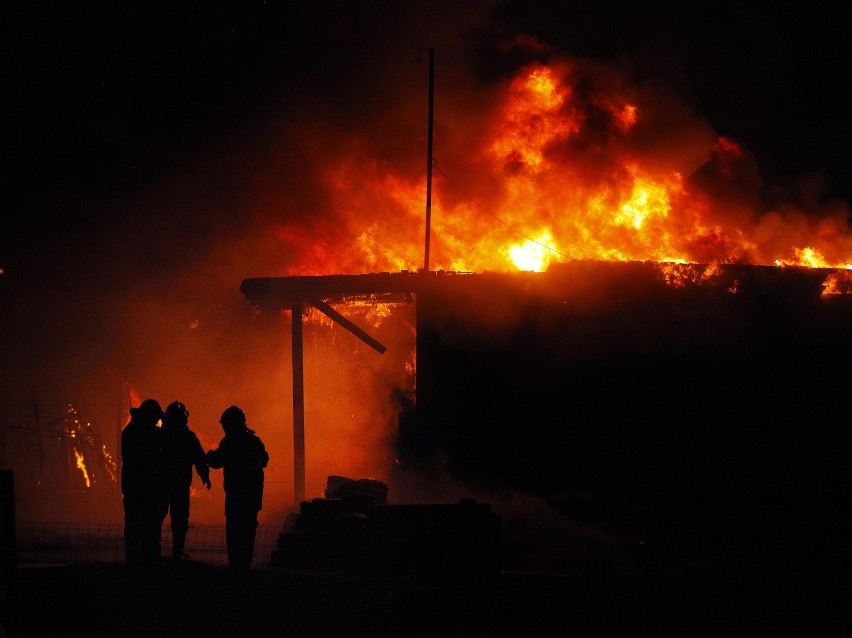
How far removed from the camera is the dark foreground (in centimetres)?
1058

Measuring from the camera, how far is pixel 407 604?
38.0 ft

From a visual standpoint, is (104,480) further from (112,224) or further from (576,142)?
(576,142)

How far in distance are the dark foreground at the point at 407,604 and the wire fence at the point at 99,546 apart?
8.31 feet

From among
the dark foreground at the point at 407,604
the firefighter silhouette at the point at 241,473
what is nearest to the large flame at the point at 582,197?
→ the firefighter silhouette at the point at 241,473

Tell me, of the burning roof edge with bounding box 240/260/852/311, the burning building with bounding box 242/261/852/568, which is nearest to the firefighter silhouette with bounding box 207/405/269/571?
the burning building with bounding box 242/261/852/568

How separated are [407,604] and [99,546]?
723 cm

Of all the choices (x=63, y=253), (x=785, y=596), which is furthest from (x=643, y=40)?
(x=785, y=596)

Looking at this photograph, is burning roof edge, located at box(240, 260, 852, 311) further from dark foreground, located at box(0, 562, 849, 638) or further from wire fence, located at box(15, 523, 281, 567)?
dark foreground, located at box(0, 562, 849, 638)

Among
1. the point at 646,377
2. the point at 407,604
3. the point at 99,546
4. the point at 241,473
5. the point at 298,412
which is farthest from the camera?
the point at 298,412

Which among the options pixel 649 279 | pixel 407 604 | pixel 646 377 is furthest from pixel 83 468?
pixel 407 604

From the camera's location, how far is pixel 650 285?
57.2 ft

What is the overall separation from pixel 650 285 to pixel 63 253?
1847cm

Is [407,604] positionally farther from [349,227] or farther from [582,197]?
[349,227]

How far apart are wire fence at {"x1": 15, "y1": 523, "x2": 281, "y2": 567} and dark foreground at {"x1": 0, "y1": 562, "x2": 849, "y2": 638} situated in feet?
8.31
